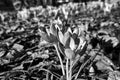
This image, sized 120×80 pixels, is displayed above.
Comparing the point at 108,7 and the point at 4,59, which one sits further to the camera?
the point at 108,7

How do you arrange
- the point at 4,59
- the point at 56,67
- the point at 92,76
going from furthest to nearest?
1. the point at 4,59
2. the point at 56,67
3. the point at 92,76

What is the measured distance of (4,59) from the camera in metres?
1.22

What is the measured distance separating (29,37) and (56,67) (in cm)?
83

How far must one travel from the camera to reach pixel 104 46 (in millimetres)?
1453

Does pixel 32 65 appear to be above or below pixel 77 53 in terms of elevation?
below

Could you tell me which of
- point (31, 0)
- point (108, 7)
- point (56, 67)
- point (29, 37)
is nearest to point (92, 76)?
point (56, 67)

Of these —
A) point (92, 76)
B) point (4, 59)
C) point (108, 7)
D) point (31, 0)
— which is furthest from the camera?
point (31, 0)

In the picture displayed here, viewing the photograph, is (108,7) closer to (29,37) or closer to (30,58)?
(29,37)

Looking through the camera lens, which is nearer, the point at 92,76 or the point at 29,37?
the point at 92,76

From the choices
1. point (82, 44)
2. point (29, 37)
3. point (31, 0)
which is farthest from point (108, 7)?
point (31, 0)

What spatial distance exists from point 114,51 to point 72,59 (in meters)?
0.78

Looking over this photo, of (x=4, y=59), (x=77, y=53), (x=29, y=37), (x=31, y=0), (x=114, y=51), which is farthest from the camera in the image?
(x=31, y=0)

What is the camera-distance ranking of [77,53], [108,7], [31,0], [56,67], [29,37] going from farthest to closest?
[31,0] < [108,7] < [29,37] < [56,67] < [77,53]

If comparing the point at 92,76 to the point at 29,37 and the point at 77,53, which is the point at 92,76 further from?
the point at 29,37
